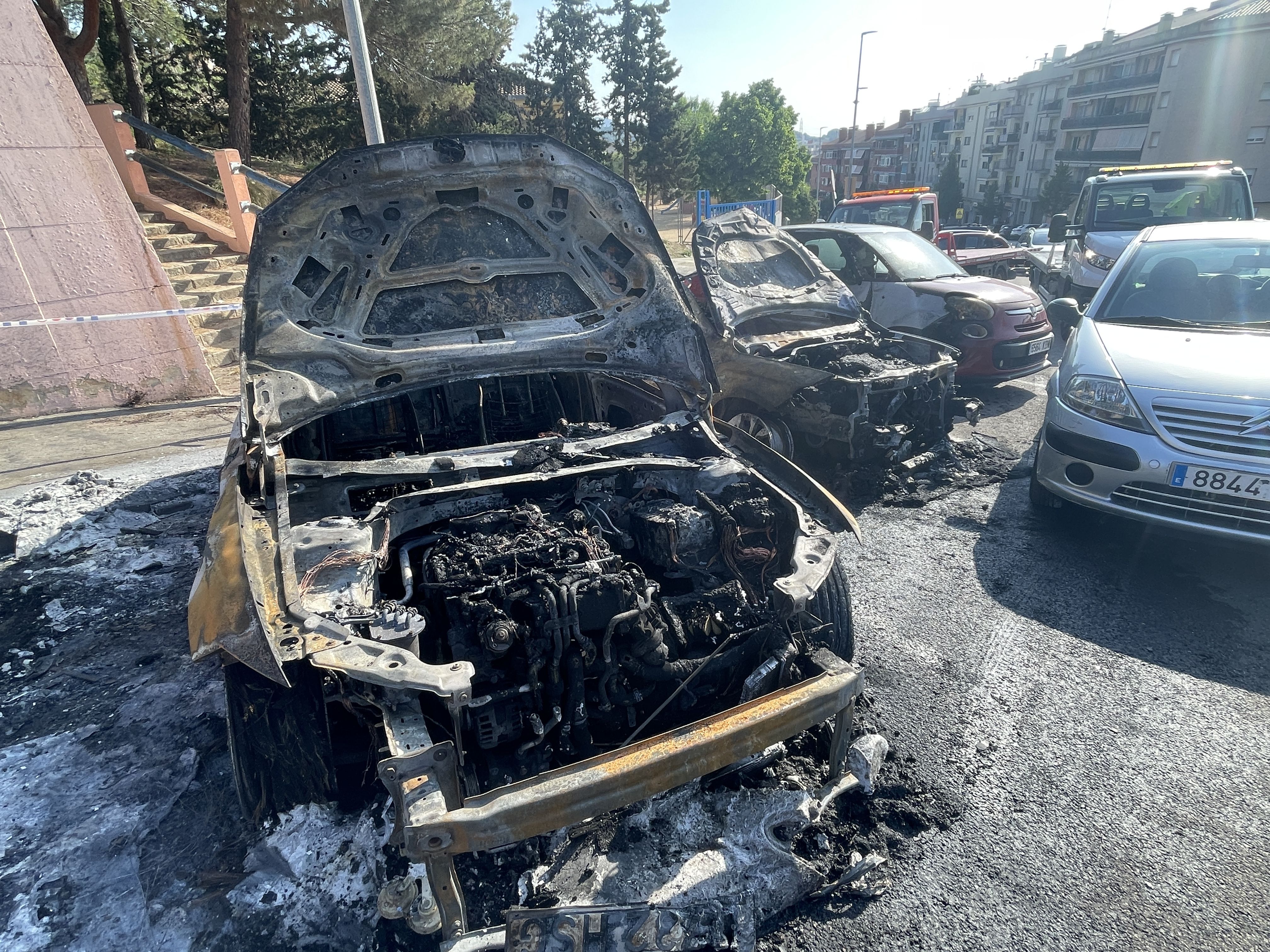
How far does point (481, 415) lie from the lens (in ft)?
12.7

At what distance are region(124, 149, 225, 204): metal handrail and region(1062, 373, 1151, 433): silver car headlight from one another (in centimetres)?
1252

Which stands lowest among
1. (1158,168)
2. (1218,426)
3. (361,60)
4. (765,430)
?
(765,430)

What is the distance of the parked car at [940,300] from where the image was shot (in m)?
6.89

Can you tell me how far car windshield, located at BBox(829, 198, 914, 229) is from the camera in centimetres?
1082

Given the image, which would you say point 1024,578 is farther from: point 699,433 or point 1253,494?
point 699,433

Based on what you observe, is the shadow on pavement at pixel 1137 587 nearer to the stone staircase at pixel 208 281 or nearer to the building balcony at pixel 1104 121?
the stone staircase at pixel 208 281

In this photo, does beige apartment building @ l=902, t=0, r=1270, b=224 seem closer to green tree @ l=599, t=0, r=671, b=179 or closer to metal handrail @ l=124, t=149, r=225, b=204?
green tree @ l=599, t=0, r=671, b=179

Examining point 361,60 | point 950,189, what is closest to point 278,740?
point 361,60

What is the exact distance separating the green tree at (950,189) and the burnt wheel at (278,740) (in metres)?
47.4

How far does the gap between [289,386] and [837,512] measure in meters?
2.46

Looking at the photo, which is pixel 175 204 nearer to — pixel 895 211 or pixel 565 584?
pixel 895 211

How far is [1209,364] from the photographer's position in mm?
3828

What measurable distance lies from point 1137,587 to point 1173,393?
1108 mm

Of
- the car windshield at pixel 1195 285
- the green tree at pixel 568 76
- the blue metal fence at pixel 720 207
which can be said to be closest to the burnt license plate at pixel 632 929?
the car windshield at pixel 1195 285
